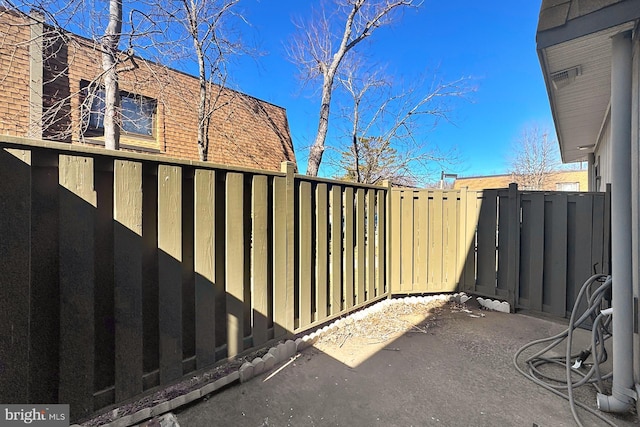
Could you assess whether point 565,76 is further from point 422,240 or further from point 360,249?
point 360,249

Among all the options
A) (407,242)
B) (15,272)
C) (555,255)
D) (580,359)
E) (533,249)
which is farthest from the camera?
(407,242)

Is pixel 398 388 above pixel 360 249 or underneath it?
underneath

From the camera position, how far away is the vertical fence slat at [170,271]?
1912 mm

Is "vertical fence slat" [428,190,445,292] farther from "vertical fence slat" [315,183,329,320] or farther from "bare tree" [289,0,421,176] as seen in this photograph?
"bare tree" [289,0,421,176]

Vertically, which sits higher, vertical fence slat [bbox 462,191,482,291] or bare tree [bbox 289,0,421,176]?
bare tree [bbox 289,0,421,176]

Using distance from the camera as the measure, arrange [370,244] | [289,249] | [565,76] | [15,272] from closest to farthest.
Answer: [15,272]
[289,249]
[565,76]
[370,244]

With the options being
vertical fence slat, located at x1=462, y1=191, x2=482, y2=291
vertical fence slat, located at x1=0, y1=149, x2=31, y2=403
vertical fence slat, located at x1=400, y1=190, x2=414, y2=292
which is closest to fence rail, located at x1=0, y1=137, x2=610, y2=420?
vertical fence slat, located at x1=0, y1=149, x2=31, y2=403

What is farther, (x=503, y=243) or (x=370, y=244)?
(x=503, y=243)

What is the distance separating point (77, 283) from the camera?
5.17 feet

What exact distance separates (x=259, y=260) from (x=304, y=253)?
55 cm

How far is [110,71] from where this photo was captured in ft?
13.6

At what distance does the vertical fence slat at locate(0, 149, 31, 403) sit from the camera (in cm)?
137

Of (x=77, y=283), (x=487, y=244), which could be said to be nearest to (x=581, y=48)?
(x=487, y=244)

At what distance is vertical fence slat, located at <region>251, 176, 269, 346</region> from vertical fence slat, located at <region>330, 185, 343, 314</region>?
954mm
